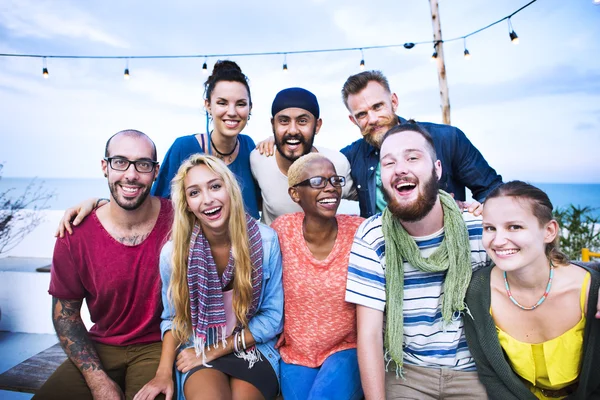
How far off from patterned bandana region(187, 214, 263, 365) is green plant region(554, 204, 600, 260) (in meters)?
5.48

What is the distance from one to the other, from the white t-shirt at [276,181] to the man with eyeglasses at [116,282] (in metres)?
0.87

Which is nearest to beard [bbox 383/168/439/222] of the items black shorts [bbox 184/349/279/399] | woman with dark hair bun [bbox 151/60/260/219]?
black shorts [bbox 184/349/279/399]

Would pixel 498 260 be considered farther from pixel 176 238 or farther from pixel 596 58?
pixel 596 58

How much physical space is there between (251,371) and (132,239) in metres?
Answer: 1.19

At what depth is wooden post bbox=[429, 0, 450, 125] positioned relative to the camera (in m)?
7.42

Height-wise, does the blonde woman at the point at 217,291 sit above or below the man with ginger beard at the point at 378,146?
below

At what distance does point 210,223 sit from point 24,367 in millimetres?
2032

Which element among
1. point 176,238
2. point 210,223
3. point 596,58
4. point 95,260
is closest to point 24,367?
point 95,260

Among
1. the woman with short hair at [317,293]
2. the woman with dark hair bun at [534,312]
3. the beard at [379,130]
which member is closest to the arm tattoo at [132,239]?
the woman with short hair at [317,293]

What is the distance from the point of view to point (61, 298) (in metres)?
2.39

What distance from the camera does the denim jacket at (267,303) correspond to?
222cm

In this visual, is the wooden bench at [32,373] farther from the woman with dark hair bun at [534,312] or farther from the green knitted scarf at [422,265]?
the woman with dark hair bun at [534,312]

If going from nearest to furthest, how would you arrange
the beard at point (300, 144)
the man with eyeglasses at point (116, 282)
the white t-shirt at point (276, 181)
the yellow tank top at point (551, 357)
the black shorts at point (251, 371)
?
1. the yellow tank top at point (551, 357)
2. the black shorts at point (251, 371)
3. the man with eyeglasses at point (116, 282)
4. the beard at point (300, 144)
5. the white t-shirt at point (276, 181)

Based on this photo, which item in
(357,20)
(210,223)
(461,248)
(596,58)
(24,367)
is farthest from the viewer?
(596,58)
